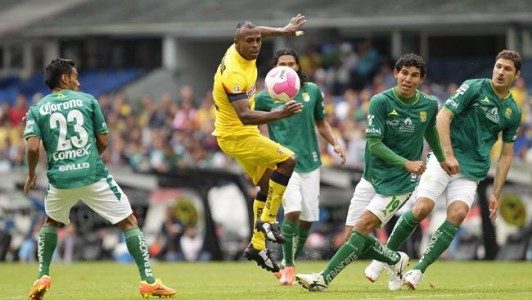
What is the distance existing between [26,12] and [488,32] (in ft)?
49.4

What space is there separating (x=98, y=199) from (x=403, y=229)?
335cm

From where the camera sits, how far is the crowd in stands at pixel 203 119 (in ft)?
83.9

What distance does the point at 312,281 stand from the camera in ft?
44.4

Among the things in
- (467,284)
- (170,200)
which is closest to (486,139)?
(467,284)

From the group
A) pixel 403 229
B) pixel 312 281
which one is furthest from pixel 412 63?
pixel 312 281

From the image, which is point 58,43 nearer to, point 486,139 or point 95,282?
point 95,282

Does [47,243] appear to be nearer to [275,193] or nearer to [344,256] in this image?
[275,193]

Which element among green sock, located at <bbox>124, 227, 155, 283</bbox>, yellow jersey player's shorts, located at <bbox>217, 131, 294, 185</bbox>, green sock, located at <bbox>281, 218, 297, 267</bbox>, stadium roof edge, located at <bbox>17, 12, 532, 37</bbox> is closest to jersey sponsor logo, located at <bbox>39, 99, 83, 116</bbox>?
green sock, located at <bbox>124, 227, 155, 283</bbox>

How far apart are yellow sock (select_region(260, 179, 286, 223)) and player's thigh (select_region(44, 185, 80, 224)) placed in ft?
7.46

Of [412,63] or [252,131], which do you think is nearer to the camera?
[412,63]

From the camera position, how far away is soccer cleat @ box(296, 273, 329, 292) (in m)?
13.5

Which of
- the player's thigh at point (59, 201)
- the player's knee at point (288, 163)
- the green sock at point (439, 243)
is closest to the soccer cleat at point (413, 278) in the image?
the green sock at point (439, 243)

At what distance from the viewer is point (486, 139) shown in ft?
46.4

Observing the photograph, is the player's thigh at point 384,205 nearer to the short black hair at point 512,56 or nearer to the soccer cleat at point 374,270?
the soccer cleat at point 374,270
